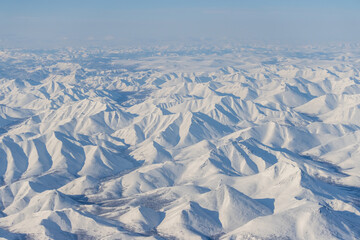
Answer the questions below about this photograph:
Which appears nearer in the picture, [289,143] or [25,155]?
[25,155]

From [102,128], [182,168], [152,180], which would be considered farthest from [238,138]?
[102,128]

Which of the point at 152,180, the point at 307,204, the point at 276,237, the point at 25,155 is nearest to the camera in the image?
the point at 276,237

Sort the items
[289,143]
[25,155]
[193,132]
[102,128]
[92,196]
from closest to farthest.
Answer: [92,196], [25,155], [289,143], [193,132], [102,128]

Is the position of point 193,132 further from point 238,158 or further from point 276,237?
point 276,237

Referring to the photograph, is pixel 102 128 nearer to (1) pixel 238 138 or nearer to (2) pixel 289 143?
(1) pixel 238 138

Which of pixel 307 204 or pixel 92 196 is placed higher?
pixel 307 204

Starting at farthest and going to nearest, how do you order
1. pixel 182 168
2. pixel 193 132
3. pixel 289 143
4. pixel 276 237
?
pixel 193 132, pixel 289 143, pixel 182 168, pixel 276 237

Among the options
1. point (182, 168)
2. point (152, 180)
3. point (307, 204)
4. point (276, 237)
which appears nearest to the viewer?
point (276, 237)

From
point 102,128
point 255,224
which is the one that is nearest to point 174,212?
point 255,224

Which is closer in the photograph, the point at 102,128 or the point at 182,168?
the point at 182,168
